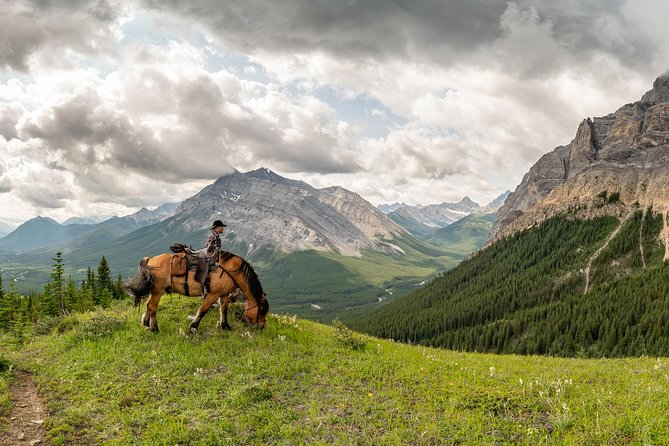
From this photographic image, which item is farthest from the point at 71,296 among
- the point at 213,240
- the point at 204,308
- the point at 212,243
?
the point at 213,240

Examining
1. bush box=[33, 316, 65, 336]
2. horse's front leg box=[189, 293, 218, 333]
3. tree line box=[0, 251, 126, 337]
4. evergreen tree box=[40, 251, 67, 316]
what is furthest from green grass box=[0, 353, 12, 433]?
evergreen tree box=[40, 251, 67, 316]

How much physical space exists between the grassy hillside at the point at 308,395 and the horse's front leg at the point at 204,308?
1.69 ft

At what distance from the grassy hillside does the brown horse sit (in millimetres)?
1117

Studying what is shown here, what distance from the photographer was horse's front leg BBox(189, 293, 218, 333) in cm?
1673

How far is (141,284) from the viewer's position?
54.3 ft

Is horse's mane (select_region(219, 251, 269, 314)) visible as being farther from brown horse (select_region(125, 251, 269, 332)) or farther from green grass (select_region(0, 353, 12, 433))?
green grass (select_region(0, 353, 12, 433))

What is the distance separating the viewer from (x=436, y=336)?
16300cm

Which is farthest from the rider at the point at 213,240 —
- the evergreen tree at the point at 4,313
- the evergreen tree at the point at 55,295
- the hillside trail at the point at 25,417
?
the evergreen tree at the point at 55,295

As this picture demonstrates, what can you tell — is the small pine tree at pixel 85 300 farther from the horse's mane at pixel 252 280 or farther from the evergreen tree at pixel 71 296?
the horse's mane at pixel 252 280

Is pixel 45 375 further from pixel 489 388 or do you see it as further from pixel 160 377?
pixel 489 388

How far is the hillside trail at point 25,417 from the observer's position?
32.0ft

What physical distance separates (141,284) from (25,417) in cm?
646

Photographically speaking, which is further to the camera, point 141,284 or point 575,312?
point 575,312

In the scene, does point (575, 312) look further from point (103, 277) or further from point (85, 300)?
point (85, 300)
